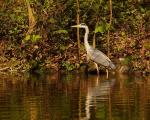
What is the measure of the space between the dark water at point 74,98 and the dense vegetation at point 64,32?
478cm

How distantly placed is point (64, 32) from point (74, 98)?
1586cm

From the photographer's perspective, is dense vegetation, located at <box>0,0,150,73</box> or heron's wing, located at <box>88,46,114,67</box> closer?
heron's wing, located at <box>88,46,114,67</box>

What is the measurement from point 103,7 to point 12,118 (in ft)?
72.5

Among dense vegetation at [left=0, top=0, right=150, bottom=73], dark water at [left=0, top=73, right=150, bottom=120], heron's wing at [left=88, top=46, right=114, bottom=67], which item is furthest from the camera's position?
dense vegetation at [left=0, top=0, right=150, bottom=73]

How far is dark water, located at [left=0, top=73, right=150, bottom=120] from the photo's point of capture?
1677cm

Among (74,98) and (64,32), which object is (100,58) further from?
(74,98)

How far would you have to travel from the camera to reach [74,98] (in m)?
20.5

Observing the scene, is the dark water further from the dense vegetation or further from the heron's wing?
the dense vegetation

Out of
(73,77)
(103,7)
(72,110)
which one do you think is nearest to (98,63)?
(73,77)

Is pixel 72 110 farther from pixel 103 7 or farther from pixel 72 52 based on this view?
pixel 103 7

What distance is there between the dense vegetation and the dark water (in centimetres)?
478

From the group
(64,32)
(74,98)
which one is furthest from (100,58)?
(74,98)

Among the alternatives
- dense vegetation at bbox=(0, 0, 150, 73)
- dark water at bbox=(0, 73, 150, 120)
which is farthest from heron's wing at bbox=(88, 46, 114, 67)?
dense vegetation at bbox=(0, 0, 150, 73)

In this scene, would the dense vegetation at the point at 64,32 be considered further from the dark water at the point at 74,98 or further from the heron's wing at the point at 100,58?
the dark water at the point at 74,98
